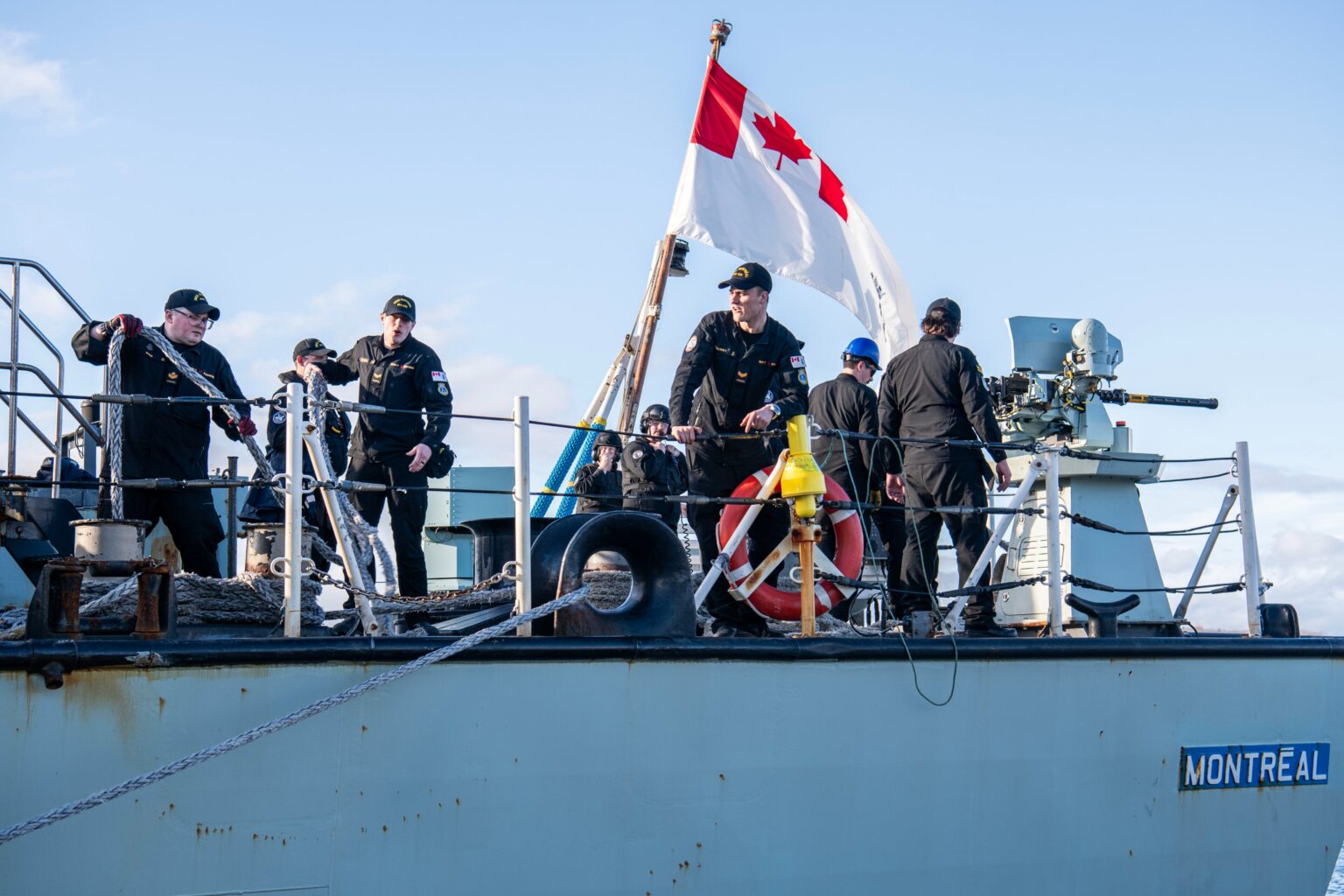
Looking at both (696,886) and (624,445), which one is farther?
(624,445)

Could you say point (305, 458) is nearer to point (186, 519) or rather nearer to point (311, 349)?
point (311, 349)

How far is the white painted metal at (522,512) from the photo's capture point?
4.64 metres

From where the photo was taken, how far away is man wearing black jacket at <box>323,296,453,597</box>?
239 inches

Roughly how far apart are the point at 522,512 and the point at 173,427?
1849 mm

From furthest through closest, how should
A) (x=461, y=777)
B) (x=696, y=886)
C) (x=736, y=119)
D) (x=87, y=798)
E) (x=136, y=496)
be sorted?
(x=736, y=119), (x=136, y=496), (x=696, y=886), (x=461, y=777), (x=87, y=798)

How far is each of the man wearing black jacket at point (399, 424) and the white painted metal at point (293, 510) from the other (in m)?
1.37

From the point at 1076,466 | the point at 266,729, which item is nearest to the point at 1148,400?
the point at 1076,466

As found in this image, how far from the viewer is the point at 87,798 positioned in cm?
377

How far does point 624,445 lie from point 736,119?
2147 millimetres

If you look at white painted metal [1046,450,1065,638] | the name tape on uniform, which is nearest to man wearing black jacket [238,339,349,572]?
white painted metal [1046,450,1065,638]

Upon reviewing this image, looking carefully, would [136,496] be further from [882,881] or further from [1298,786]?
[1298,786]

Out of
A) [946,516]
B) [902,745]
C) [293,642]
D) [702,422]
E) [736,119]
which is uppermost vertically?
[736,119]

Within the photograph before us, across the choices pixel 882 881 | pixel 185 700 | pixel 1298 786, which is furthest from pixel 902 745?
pixel 185 700

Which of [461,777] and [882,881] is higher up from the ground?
[461,777]
